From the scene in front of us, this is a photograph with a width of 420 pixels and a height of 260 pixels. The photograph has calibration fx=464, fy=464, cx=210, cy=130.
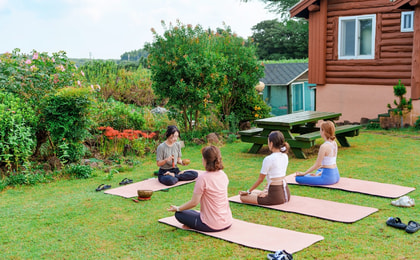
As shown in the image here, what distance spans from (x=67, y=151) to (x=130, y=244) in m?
4.52

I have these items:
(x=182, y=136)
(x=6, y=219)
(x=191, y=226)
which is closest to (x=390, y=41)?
(x=182, y=136)

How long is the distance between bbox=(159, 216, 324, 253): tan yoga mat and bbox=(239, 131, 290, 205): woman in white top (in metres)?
0.86

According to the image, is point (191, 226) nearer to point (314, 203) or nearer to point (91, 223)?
point (91, 223)

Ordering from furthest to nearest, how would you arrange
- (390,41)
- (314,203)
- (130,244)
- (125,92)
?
(125,92) < (390,41) < (314,203) < (130,244)

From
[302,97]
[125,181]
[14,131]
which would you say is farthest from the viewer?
[302,97]

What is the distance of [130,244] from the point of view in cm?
526

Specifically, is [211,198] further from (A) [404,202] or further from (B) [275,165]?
(A) [404,202]

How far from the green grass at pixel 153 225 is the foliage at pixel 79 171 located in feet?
0.70

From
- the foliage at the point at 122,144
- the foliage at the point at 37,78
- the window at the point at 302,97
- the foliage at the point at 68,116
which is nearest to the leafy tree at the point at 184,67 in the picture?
the foliage at the point at 122,144

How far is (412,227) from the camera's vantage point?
5457mm

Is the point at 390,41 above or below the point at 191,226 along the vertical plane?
above

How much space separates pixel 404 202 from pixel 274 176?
1.85 meters

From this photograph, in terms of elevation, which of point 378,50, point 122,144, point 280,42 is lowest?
point 122,144

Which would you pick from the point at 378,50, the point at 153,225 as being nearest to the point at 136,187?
the point at 153,225
